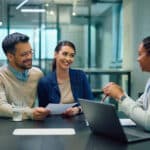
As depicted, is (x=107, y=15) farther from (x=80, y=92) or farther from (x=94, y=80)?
(x=80, y=92)

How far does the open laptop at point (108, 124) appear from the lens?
1.47 meters

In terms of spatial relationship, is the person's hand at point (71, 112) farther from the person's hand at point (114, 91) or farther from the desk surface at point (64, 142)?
the person's hand at point (114, 91)

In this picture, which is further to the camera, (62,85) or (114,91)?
(62,85)

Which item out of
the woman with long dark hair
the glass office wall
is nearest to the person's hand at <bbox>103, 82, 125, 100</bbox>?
the woman with long dark hair

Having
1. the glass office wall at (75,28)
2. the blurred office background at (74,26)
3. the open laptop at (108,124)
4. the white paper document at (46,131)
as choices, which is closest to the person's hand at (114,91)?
the open laptop at (108,124)

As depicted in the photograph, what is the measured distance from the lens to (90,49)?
7.25 meters

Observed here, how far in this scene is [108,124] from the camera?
1.54m

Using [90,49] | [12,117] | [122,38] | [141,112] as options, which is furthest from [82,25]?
[141,112]

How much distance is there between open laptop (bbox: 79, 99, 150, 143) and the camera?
4.84 ft

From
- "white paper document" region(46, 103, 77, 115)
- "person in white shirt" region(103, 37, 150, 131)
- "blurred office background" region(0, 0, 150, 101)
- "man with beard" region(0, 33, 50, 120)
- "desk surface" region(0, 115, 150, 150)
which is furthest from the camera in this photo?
"blurred office background" region(0, 0, 150, 101)

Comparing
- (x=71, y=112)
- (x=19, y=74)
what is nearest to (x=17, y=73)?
(x=19, y=74)

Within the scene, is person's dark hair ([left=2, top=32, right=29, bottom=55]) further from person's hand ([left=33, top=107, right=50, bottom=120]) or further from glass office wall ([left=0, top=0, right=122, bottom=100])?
glass office wall ([left=0, top=0, right=122, bottom=100])

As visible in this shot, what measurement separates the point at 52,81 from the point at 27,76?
0.20 meters

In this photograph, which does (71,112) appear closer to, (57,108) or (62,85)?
(57,108)
